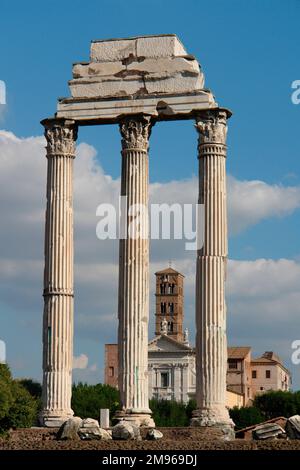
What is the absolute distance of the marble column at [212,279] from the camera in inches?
1698

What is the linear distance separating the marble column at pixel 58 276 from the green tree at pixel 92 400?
4952 centimetres

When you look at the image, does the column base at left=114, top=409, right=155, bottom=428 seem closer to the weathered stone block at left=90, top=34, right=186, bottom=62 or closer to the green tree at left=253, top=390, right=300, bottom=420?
the weathered stone block at left=90, top=34, right=186, bottom=62

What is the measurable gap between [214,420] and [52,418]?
18.6 ft

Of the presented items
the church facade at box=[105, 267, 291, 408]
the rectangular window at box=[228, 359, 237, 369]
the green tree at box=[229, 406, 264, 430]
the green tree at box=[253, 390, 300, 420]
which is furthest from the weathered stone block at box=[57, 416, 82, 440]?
the rectangular window at box=[228, 359, 237, 369]

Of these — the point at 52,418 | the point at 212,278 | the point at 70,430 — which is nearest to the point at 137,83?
the point at 212,278

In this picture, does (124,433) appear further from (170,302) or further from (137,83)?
(170,302)

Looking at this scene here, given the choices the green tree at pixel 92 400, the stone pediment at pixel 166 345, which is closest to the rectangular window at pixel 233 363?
the stone pediment at pixel 166 345

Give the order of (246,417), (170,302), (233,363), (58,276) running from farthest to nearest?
(170,302), (233,363), (246,417), (58,276)

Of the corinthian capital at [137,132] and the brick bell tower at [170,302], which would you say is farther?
the brick bell tower at [170,302]

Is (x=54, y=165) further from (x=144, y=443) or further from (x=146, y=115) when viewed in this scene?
(x=144, y=443)

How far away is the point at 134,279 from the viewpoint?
44.4 metres

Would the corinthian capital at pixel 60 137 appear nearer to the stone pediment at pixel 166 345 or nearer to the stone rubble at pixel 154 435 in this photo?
the stone rubble at pixel 154 435

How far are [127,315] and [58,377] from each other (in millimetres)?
3235

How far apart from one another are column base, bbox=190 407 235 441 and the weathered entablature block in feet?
34.2
